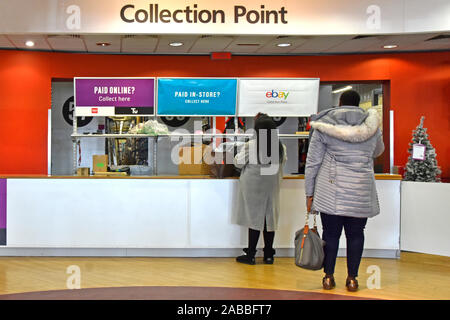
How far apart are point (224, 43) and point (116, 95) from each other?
1.88 m

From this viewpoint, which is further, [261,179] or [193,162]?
[193,162]

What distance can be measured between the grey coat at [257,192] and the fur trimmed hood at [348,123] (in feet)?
3.82

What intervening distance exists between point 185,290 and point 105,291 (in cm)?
58

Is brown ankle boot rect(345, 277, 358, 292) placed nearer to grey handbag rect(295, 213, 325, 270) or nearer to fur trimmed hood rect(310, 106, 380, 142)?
grey handbag rect(295, 213, 325, 270)

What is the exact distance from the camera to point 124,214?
221 inches

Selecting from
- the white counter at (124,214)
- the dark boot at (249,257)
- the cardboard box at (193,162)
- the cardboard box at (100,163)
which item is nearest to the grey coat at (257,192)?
the dark boot at (249,257)

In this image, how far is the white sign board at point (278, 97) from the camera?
6.57m

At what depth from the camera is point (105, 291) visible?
3.93 m

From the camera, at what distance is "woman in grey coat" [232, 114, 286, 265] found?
514 cm

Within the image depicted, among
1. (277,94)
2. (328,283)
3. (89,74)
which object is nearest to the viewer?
(328,283)

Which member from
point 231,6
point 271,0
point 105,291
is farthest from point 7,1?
point 105,291

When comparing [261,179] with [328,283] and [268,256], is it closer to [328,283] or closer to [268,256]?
[268,256]

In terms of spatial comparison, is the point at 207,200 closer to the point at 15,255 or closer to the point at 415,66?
the point at 15,255

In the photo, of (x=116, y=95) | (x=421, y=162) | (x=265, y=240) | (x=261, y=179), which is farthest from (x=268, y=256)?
(x=116, y=95)
